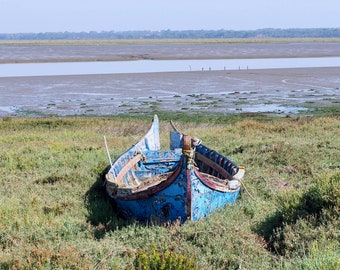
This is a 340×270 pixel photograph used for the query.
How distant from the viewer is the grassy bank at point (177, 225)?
6.90 metres

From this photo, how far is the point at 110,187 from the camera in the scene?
32.2 ft

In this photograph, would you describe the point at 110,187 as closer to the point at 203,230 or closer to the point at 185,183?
the point at 185,183

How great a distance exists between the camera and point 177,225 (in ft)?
27.2

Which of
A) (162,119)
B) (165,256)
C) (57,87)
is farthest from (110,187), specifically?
(57,87)

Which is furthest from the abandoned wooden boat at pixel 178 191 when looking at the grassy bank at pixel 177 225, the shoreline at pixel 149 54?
the shoreline at pixel 149 54

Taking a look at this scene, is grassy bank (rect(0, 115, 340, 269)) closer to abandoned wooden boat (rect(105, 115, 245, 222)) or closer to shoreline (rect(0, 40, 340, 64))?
abandoned wooden boat (rect(105, 115, 245, 222))

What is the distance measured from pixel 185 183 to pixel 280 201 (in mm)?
1641

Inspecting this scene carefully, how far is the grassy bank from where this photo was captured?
272 inches

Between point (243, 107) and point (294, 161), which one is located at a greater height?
point (294, 161)

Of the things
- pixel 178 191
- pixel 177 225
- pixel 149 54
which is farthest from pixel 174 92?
pixel 149 54

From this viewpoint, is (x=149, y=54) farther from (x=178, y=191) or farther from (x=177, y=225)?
(x=177, y=225)

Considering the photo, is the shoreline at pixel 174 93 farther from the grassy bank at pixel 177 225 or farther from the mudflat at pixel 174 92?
the grassy bank at pixel 177 225

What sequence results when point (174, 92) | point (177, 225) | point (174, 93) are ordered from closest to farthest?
1. point (177, 225)
2. point (174, 93)
3. point (174, 92)

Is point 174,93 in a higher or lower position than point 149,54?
higher
